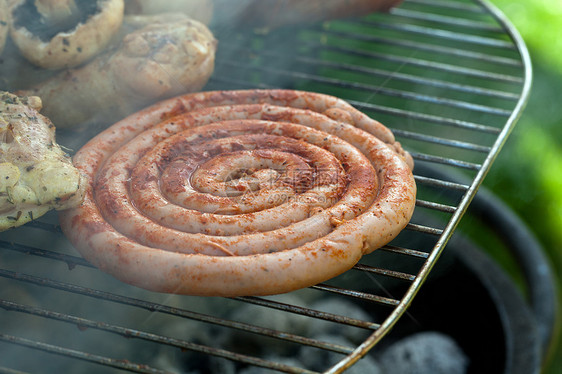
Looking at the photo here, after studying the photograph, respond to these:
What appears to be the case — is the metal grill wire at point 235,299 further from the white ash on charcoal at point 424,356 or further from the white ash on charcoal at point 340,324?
the white ash on charcoal at point 424,356

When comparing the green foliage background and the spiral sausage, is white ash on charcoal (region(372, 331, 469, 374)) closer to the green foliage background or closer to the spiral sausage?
the green foliage background

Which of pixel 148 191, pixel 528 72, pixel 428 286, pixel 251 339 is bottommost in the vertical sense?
pixel 251 339

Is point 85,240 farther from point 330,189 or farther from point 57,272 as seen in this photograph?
point 330,189

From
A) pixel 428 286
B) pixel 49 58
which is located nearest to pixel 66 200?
pixel 49 58

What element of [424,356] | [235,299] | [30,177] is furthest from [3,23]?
[424,356]

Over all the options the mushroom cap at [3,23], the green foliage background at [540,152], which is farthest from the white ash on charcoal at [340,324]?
the mushroom cap at [3,23]
